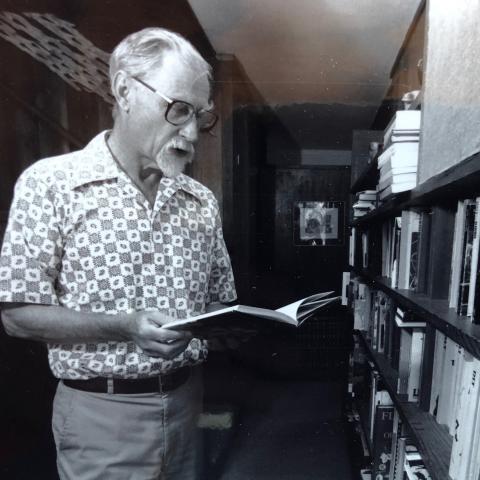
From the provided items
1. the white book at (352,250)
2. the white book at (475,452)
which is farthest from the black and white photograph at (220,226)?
the white book at (352,250)

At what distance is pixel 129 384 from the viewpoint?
887 millimetres

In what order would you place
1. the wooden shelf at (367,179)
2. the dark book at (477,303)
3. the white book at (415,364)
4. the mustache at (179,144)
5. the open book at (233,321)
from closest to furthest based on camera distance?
the open book at (233,321) < the dark book at (477,303) < the mustache at (179,144) < the white book at (415,364) < the wooden shelf at (367,179)

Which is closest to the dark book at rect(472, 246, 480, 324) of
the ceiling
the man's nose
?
the man's nose

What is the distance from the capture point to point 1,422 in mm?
1233

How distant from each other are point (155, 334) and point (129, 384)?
0.29 meters

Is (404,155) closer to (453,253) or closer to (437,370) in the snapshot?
(453,253)

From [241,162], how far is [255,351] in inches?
38.7

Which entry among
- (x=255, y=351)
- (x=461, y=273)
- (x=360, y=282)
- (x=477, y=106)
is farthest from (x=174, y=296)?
(x=360, y=282)

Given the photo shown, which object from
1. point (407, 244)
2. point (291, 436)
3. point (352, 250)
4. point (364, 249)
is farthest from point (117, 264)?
point (291, 436)

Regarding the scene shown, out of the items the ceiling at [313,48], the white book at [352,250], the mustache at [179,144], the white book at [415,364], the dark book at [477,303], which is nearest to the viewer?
the dark book at [477,303]

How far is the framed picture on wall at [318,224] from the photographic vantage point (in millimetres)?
1479

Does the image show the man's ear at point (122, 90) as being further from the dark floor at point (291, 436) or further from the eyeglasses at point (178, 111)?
the dark floor at point (291, 436)

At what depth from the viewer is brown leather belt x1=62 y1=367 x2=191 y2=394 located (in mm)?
872

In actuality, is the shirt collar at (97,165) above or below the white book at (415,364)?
above
